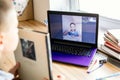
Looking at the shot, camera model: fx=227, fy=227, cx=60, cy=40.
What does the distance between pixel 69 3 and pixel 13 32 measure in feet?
4.72

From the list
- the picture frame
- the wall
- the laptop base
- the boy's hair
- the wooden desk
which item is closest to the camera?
the boy's hair

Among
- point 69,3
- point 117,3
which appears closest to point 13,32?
point 117,3

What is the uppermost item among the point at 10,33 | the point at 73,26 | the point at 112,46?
the point at 10,33

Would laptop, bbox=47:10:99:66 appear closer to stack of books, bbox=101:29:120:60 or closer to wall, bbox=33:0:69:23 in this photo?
stack of books, bbox=101:29:120:60

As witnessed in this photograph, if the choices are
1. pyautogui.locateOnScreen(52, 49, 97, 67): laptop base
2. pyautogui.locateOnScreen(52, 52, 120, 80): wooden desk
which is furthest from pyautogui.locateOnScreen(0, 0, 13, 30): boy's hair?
pyautogui.locateOnScreen(52, 49, 97, 67): laptop base

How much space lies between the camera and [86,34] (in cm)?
148

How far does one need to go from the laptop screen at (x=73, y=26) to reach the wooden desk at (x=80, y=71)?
0.69 feet

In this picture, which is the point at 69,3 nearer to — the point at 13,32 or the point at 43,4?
the point at 43,4

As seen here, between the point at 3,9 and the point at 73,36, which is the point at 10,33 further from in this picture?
the point at 73,36

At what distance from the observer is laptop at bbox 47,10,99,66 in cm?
142

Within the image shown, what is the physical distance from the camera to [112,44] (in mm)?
1409

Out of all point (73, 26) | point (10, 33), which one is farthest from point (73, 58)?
point (10, 33)

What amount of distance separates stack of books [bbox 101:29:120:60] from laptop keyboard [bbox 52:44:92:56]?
110 mm

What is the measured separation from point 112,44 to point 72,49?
261mm
